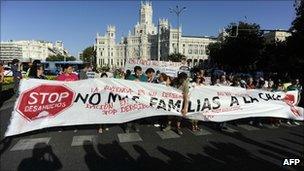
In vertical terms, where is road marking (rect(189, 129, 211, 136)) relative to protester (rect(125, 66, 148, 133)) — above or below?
below

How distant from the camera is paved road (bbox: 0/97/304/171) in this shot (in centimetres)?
782

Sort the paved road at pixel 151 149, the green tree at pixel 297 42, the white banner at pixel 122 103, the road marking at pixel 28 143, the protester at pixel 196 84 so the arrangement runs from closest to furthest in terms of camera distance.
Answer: the paved road at pixel 151 149
the road marking at pixel 28 143
the white banner at pixel 122 103
the protester at pixel 196 84
the green tree at pixel 297 42

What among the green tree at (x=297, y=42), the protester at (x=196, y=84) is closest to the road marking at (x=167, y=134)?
→ the protester at (x=196, y=84)

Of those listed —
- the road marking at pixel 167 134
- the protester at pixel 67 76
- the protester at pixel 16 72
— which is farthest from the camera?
the protester at pixel 16 72

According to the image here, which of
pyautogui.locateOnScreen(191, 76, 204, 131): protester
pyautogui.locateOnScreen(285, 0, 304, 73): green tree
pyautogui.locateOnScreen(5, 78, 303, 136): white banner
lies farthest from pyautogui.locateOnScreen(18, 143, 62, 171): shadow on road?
pyautogui.locateOnScreen(285, 0, 304, 73): green tree

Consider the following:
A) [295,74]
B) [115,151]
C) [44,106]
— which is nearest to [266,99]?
[115,151]

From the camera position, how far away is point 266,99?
12.4m

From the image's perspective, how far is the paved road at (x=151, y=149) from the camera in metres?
7.82

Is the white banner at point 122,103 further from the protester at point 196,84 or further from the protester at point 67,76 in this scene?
the protester at point 67,76

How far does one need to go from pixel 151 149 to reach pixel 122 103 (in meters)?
1.90

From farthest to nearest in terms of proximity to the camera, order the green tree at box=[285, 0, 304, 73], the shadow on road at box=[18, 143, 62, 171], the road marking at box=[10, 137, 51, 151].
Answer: the green tree at box=[285, 0, 304, 73]
the road marking at box=[10, 137, 51, 151]
the shadow on road at box=[18, 143, 62, 171]

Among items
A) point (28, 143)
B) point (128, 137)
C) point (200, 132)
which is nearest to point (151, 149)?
point (128, 137)
